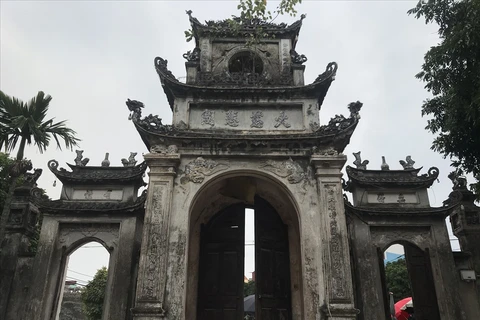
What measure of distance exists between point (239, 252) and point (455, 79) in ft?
23.4

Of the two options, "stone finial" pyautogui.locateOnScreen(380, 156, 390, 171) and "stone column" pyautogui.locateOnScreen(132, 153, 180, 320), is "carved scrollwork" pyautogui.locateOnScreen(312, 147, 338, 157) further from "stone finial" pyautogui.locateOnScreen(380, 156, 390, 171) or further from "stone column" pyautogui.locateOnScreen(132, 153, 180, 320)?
"stone finial" pyautogui.locateOnScreen(380, 156, 390, 171)

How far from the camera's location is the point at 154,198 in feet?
29.0

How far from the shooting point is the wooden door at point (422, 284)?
11258mm

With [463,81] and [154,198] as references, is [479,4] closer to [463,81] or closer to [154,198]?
[463,81]

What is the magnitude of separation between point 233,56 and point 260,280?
21.6 ft

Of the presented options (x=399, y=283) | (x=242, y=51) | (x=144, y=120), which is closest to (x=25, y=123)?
(x=144, y=120)

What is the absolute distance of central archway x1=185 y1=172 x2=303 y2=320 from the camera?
9992mm

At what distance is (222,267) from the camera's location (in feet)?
34.6

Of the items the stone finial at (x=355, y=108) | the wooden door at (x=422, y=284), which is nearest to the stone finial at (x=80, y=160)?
the stone finial at (x=355, y=108)

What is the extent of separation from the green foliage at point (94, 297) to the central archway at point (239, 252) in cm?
1888

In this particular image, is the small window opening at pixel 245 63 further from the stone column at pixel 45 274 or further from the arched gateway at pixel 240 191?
the stone column at pixel 45 274

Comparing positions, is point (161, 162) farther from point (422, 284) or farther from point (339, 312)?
point (422, 284)

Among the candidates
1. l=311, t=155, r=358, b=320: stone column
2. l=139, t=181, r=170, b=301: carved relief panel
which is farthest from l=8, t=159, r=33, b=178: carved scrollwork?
l=311, t=155, r=358, b=320: stone column

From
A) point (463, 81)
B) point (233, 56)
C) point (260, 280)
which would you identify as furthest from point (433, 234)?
point (233, 56)
